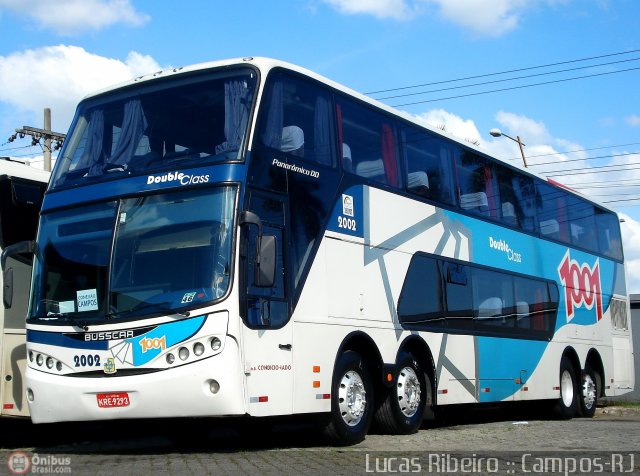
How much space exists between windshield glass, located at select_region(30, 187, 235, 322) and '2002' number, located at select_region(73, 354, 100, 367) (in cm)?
42

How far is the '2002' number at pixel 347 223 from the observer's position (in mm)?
11641

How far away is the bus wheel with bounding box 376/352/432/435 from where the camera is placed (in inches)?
494

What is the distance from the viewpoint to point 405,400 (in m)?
12.9

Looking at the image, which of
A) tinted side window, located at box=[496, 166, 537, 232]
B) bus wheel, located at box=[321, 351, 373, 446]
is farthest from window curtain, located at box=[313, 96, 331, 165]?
tinted side window, located at box=[496, 166, 537, 232]

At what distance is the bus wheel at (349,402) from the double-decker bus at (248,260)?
0.03m

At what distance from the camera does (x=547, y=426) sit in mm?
15938

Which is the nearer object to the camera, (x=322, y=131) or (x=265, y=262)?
(x=265, y=262)

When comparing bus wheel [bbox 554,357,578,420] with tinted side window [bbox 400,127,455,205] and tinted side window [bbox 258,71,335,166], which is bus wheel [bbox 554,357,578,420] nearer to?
tinted side window [bbox 400,127,455,205]

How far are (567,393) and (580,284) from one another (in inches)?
96.4

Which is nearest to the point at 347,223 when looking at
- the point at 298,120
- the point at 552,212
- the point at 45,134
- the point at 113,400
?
the point at 298,120

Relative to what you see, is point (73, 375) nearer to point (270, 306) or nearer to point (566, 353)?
point (270, 306)

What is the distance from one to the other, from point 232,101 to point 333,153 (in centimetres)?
177

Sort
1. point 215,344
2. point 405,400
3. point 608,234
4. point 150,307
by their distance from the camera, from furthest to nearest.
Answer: point 608,234
point 405,400
point 150,307
point 215,344

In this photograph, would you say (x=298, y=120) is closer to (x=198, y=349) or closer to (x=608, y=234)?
(x=198, y=349)
